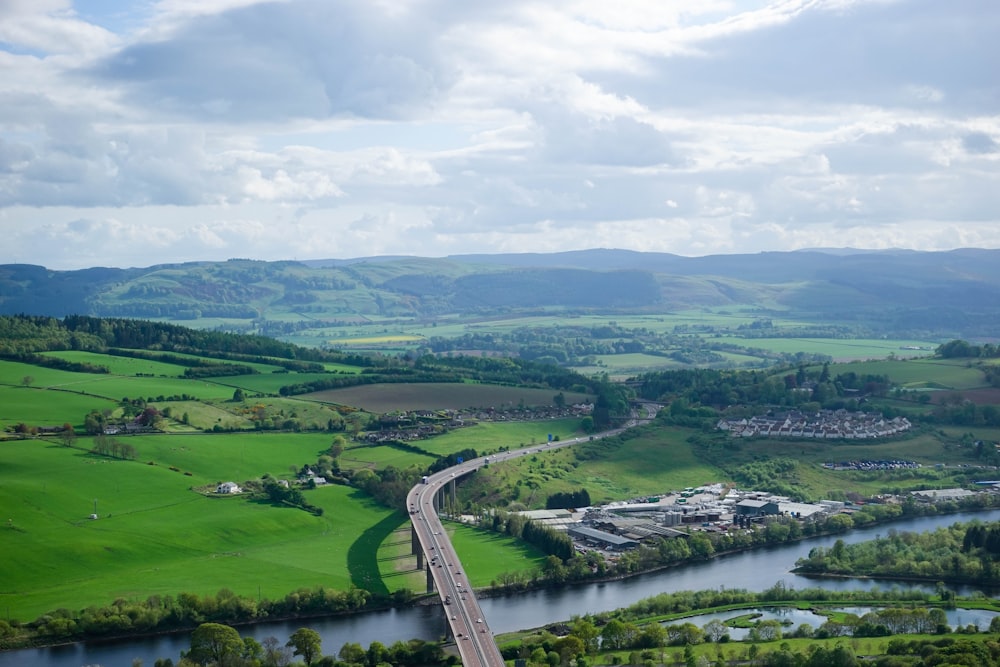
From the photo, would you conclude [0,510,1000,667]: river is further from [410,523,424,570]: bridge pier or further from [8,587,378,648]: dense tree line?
[410,523,424,570]: bridge pier

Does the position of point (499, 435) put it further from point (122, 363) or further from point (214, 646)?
point (214, 646)

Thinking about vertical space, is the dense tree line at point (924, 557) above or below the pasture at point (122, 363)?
below

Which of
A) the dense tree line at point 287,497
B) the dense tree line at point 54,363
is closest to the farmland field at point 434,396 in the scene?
the dense tree line at point 54,363

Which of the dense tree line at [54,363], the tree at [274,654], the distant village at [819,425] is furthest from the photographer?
the dense tree line at [54,363]

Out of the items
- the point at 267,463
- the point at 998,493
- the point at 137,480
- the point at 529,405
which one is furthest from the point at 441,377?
the point at 998,493

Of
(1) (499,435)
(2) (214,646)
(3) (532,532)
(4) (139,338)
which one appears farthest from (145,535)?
(4) (139,338)

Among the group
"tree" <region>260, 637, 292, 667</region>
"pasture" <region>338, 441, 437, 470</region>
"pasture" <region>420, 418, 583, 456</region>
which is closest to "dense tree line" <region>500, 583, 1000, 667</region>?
"tree" <region>260, 637, 292, 667</region>

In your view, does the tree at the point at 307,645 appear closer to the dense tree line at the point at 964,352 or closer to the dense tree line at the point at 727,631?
the dense tree line at the point at 727,631
